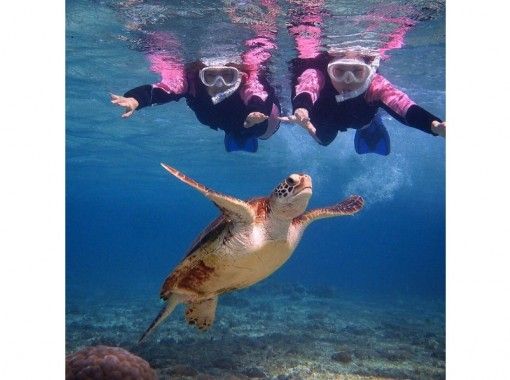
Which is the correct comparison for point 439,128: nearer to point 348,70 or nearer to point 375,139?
point 375,139

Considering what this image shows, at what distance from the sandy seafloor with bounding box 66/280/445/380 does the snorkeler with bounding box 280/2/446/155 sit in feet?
12.3

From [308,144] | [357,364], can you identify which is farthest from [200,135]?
[357,364]

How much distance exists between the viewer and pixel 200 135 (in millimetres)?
17859

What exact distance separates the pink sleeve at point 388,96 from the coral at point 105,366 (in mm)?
4471

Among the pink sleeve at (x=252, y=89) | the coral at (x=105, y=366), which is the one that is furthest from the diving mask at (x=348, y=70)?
the coral at (x=105, y=366)

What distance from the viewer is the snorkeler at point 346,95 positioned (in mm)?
5789

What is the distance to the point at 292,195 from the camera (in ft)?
11.3

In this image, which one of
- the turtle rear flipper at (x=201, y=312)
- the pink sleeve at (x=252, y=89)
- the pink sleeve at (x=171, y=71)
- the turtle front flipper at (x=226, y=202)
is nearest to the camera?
the turtle front flipper at (x=226, y=202)

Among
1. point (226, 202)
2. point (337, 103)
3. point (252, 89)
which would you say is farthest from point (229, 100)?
point (226, 202)

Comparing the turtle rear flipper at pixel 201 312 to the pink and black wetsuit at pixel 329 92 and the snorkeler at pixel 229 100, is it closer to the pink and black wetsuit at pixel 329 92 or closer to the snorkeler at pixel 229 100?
the pink and black wetsuit at pixel 329 92

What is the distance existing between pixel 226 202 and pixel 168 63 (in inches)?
242

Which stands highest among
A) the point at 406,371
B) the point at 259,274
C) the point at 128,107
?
the point at 128,107

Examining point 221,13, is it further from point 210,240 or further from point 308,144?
point 308,144
